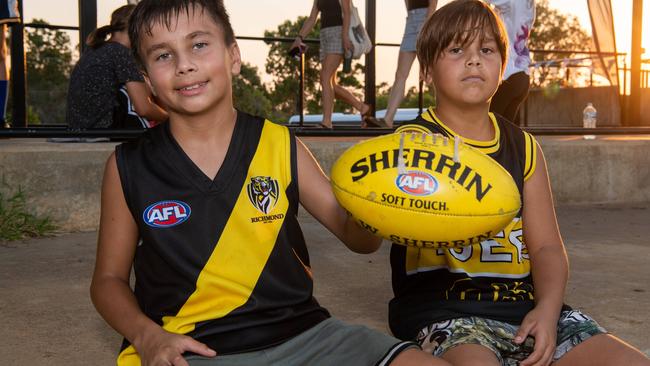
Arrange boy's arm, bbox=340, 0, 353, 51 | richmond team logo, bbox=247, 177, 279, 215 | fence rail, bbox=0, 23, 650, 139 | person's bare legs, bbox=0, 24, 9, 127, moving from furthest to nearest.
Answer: boy's arm, bbox=340, 0, 353, 51 → person's bare legs, bbox=0, 24, 9, 127 → fence rail, bbox=0, 23, 650, 139 → richmond team logo, bbox=247, 177, 279, 215

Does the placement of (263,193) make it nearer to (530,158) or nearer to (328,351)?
(328,351)

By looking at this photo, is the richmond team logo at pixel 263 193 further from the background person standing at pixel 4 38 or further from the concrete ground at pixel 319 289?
the background person standing at pixel 4 38

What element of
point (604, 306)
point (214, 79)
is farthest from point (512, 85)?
point (214, 79)

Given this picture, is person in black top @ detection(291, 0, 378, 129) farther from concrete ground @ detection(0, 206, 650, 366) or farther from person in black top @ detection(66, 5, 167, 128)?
concrete ground @ detection(0, 206, 650, 366)

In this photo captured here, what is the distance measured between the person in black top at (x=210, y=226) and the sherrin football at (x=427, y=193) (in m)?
0.16

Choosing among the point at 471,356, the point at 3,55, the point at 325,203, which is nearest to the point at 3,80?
the point at 3,55

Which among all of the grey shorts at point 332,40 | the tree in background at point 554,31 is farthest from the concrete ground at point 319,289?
the tree in background at point 554,31

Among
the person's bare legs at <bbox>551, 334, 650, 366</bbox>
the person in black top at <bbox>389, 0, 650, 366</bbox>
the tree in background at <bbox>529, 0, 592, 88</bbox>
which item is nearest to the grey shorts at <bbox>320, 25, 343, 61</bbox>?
the person in black top at <bbox>389, 0, 650, 366</bbox>

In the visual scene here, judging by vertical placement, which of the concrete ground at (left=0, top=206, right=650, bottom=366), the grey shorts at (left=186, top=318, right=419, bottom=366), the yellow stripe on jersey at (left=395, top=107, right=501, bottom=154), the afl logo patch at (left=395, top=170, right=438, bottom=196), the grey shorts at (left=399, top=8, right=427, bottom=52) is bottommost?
the concrete ground at (left=0, top=206, right=650, bottom=366)

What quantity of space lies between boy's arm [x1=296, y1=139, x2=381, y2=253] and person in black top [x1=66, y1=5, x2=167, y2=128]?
10.4ft

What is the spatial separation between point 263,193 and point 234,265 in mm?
192

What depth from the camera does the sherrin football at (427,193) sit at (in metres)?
1.82

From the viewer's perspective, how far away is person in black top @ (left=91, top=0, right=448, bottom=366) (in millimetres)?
1780

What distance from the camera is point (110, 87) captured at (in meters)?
5.13
